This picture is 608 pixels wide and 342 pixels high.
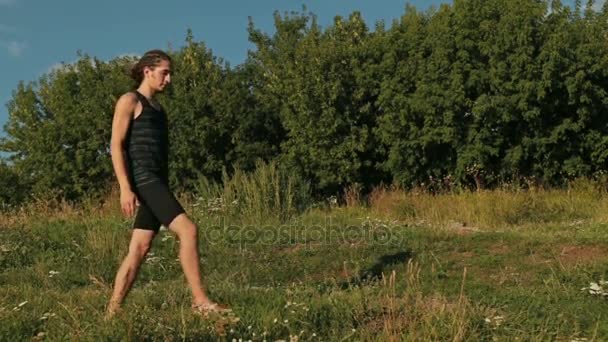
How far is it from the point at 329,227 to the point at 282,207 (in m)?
1.94

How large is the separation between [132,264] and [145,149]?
775 millimetres

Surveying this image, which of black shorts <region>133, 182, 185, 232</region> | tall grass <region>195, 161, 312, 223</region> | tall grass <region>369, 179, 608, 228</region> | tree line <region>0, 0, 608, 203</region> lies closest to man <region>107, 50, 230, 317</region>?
black shorts <region>133, 182, 185, 232</region>

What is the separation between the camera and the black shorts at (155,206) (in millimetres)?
4203

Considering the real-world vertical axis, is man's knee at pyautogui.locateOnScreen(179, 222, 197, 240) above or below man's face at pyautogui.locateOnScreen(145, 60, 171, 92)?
below

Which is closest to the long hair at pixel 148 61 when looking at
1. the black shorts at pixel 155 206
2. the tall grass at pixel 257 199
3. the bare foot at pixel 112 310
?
the black shorts at pixel 155 206

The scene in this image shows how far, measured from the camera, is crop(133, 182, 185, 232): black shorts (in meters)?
4.20

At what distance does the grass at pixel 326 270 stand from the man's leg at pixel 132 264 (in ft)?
0.49

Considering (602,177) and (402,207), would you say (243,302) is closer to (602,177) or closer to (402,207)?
(402,207)

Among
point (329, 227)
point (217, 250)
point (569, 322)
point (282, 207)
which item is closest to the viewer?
point (569, 322)

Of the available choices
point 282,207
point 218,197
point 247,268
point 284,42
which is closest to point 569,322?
point 247,268

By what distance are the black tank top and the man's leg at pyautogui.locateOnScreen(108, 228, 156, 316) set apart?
352mm

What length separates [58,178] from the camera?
73.8ft

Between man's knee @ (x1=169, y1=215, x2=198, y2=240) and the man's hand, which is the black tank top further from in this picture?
Result: man's knee @ (x1=169, y1=215, x2=198, y2=240)

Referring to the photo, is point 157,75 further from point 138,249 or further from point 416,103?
point 416,103
